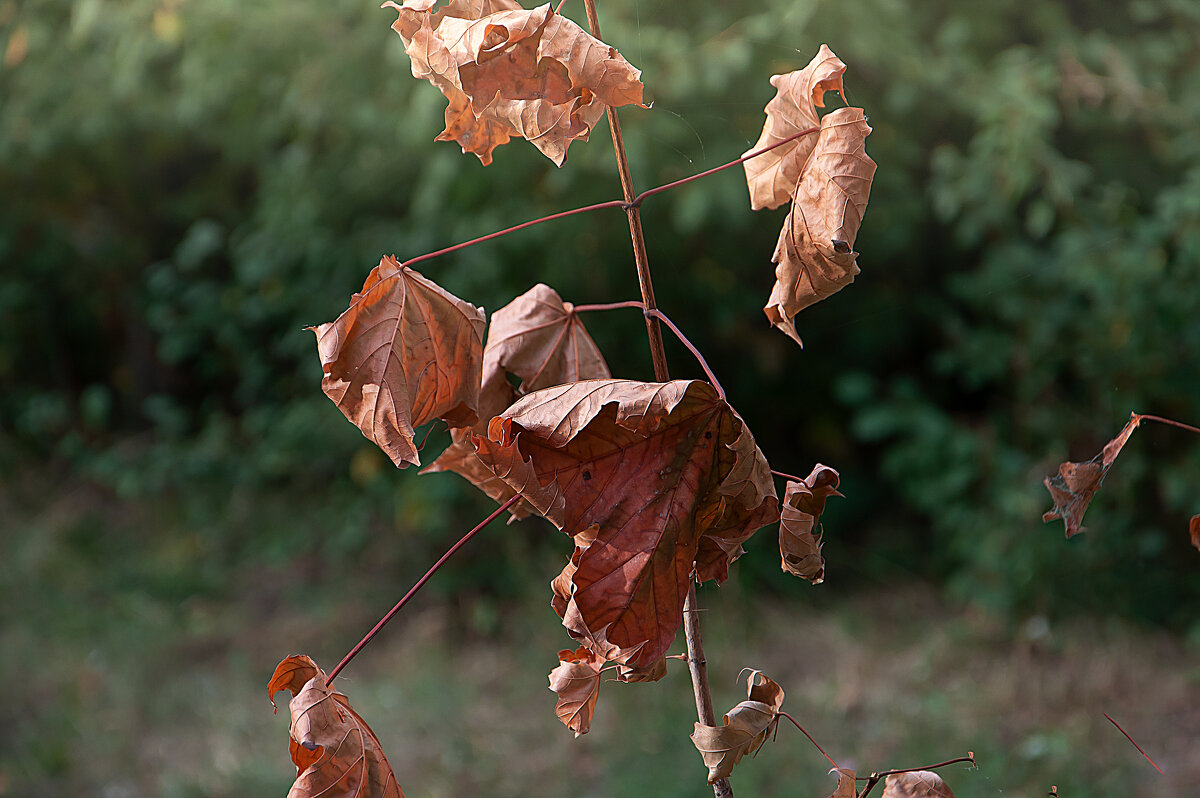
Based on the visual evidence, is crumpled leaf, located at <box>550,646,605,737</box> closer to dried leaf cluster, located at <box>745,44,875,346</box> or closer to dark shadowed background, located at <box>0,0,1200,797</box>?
dried leaf cluster, located at <box>745,44,875,346</box>

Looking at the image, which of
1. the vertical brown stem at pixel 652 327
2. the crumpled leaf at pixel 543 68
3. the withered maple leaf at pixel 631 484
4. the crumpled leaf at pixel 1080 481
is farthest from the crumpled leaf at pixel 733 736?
the crumpled leaf at pixel 543 68

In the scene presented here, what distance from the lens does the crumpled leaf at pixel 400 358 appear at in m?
Answer: 0.57

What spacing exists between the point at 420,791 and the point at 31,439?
276 cm

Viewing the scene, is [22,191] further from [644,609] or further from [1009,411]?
[644,609]

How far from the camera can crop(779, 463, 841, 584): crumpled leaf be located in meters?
0.60

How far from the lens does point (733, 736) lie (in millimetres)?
641

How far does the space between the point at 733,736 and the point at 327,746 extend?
255 mm

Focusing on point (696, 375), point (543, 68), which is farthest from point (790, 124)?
point (696, 375)

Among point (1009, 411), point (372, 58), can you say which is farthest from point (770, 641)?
point (372, 58)

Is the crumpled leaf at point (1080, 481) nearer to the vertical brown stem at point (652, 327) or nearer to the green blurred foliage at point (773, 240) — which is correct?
the vertical brown stem at point (652, 327)

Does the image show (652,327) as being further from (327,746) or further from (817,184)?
(327,746)

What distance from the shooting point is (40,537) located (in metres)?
3.37

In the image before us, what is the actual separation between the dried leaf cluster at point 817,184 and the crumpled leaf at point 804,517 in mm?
90

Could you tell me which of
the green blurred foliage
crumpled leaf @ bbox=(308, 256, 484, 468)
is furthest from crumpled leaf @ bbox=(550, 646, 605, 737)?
the green blurred foliage
